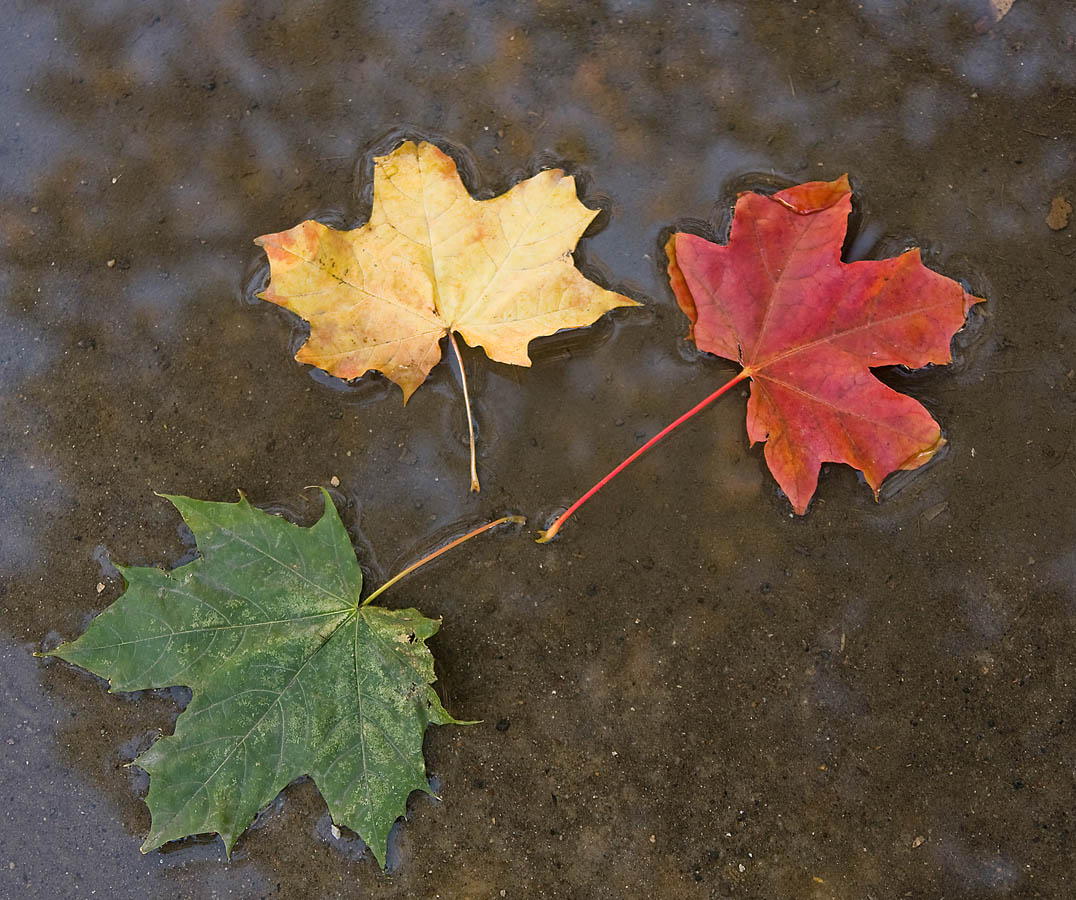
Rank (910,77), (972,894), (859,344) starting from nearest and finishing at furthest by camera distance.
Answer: (859,344) → (972,894) → (910,77)

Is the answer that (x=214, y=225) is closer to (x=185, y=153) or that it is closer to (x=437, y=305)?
(x=185, y=153)

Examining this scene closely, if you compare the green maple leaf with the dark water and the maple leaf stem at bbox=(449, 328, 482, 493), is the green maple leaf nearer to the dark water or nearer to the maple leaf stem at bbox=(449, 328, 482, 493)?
the dark water

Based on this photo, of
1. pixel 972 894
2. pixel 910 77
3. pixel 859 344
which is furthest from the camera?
pixel 910 77

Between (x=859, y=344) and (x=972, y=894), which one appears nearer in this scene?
(x=859, y=344)

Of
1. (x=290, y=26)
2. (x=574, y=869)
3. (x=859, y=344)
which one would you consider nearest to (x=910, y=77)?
(x=859, y=344)

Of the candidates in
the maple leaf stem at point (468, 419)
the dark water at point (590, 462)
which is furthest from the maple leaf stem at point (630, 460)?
the maple leaf stem at point (468, 419)

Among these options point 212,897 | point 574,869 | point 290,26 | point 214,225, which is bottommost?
point 212,897

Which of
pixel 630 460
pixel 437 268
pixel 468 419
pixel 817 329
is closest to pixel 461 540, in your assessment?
pixel 468 419

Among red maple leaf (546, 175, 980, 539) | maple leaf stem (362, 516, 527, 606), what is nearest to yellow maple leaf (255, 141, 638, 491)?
red maple leaf (546, 175, 980, 539)
